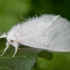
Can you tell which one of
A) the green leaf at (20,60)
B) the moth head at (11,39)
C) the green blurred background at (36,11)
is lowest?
the green blurred background at (36,11)

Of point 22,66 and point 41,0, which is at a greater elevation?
point 22,66

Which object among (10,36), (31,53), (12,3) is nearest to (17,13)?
(12,3)

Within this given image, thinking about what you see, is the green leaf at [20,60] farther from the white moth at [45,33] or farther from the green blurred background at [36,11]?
the green blurred background at [36,11]

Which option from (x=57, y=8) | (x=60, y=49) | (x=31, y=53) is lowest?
(x=57, y=8)

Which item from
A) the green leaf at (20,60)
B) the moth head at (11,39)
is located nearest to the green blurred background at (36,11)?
the moth head at (11,39)

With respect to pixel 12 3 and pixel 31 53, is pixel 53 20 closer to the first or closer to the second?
pixel 31 53

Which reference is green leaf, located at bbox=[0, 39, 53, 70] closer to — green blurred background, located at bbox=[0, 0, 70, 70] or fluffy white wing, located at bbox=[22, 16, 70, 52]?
fluffy white wing, located at bbox=[22, 16, 70, 52]
